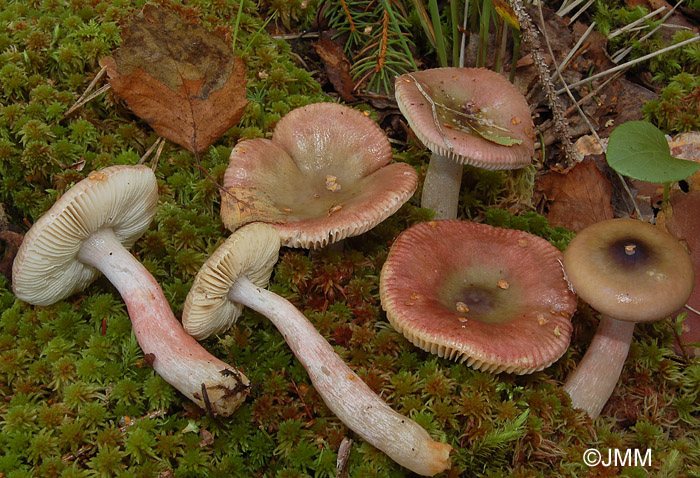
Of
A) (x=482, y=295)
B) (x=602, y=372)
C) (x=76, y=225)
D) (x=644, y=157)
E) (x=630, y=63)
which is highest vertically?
(x=76, y=225)

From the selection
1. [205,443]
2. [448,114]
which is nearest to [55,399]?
[205,443]

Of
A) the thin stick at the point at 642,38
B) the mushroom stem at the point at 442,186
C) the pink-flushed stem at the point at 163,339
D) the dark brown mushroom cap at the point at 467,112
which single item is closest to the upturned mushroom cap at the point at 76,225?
the pink-flushed stem at the point at 163,339

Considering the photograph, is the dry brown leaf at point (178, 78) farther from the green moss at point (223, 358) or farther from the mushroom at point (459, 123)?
the mushroom at point (459, 123)

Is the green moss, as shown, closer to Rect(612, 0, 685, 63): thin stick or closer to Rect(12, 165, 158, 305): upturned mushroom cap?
Rect(12, 165, 158, 305): upturned mushroom cap

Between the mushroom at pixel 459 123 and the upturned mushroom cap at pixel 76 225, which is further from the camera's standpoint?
the mushroom at pixel 459 123

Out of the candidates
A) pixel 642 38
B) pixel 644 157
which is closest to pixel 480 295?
pixel 644 157

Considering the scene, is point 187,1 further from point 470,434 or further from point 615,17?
point 470,434

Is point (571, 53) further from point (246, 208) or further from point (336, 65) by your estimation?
point (246, 208)

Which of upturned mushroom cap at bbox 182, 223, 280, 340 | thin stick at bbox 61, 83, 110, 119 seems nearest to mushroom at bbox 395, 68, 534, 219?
upturned mushroom cap at bbox 182, 223, 280, 340
